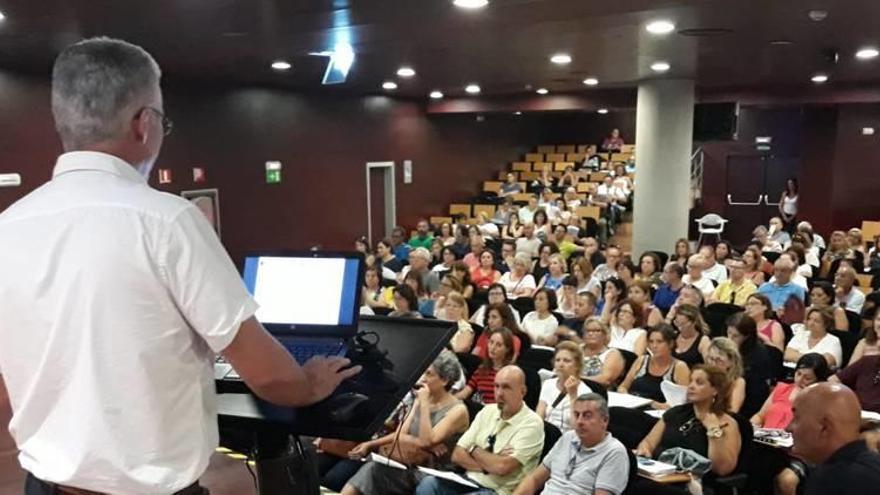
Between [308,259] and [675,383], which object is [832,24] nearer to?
[675,383]

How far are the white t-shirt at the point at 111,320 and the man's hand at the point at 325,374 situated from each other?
19 cm

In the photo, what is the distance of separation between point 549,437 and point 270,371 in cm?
315

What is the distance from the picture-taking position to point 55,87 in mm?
1104

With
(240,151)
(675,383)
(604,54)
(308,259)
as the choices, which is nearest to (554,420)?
(675,383)

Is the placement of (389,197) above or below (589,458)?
above

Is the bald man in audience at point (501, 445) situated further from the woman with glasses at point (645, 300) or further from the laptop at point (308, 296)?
the woman with glasses at point (645, 300)

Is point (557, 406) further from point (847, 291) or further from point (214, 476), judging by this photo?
point (847, 291)

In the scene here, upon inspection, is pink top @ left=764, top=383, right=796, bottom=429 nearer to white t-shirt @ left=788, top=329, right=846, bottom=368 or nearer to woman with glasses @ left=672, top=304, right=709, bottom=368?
woman with glasses @ left=672, top=304, right=709, bottom=368

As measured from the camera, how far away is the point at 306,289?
200 centimetres

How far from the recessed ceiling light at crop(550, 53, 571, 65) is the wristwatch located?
4.71 m

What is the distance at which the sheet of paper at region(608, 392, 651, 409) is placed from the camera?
4.66 meters

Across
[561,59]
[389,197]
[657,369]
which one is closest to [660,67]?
[561,59]

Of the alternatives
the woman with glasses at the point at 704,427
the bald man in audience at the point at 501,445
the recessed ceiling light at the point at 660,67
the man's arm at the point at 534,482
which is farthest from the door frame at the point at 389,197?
the man's arm at the point at 534,482

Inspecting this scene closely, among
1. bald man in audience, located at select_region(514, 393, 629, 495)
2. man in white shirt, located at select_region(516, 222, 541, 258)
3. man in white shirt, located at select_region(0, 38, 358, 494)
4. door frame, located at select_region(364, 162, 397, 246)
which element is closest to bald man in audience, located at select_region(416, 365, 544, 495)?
bald man in audience, located at select_region(514, 393, 629, 495)
